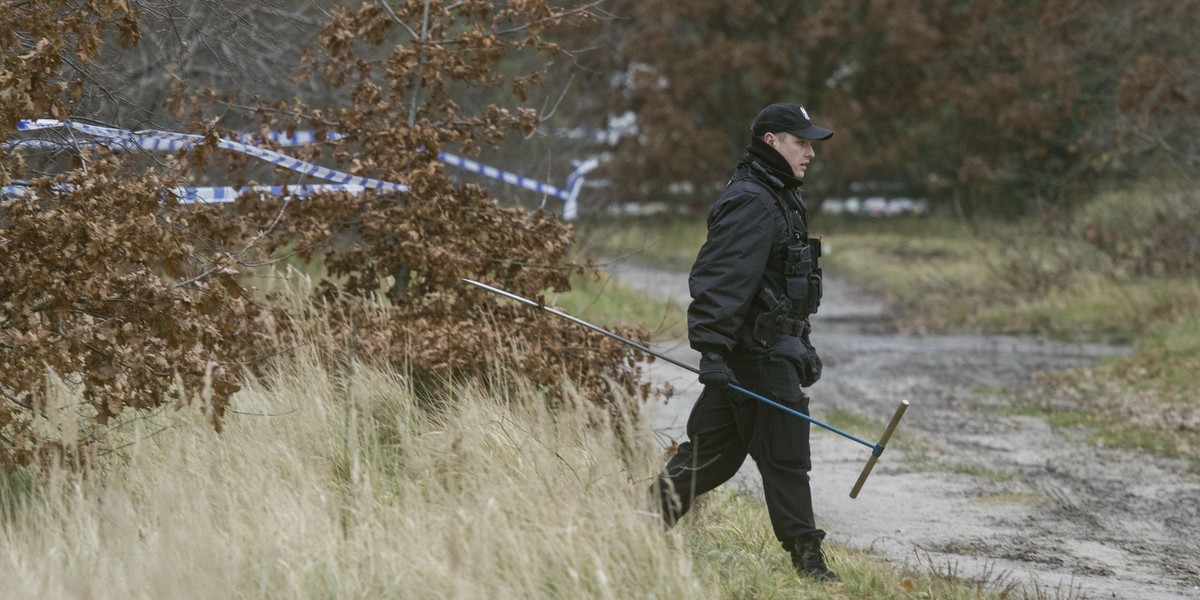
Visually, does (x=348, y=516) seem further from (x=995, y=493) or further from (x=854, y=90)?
(x=854, y=90)

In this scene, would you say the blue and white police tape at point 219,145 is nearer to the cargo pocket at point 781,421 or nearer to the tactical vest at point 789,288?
the tactical vest at point 789,288

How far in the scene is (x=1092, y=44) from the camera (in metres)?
22.5

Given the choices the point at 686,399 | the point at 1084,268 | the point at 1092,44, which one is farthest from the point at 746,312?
the point at 1092,44

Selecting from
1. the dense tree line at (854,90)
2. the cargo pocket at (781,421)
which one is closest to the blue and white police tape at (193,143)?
the cargo pocket at (781,421)

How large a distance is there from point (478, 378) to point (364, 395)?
0.68 meters

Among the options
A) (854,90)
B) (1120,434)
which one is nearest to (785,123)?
(1120,434)

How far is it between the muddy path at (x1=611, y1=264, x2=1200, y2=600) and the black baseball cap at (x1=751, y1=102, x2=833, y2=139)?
194cm

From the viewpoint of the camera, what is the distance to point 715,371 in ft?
20.0

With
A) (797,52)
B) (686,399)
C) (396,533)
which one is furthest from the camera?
(797,52)

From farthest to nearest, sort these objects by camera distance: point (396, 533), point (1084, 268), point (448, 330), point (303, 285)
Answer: point (1084, 268)
point (303, 285)
point (448, 330)
point (396, 533)

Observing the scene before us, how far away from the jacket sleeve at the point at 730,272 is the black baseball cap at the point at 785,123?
314 mm

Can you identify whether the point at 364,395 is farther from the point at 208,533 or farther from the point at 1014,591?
the point at 1014,591

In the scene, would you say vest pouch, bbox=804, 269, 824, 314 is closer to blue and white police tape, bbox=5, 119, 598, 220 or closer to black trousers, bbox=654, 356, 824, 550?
black trousers, bbox=654, 356, 824, 550

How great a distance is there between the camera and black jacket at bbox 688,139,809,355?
20.0ft
